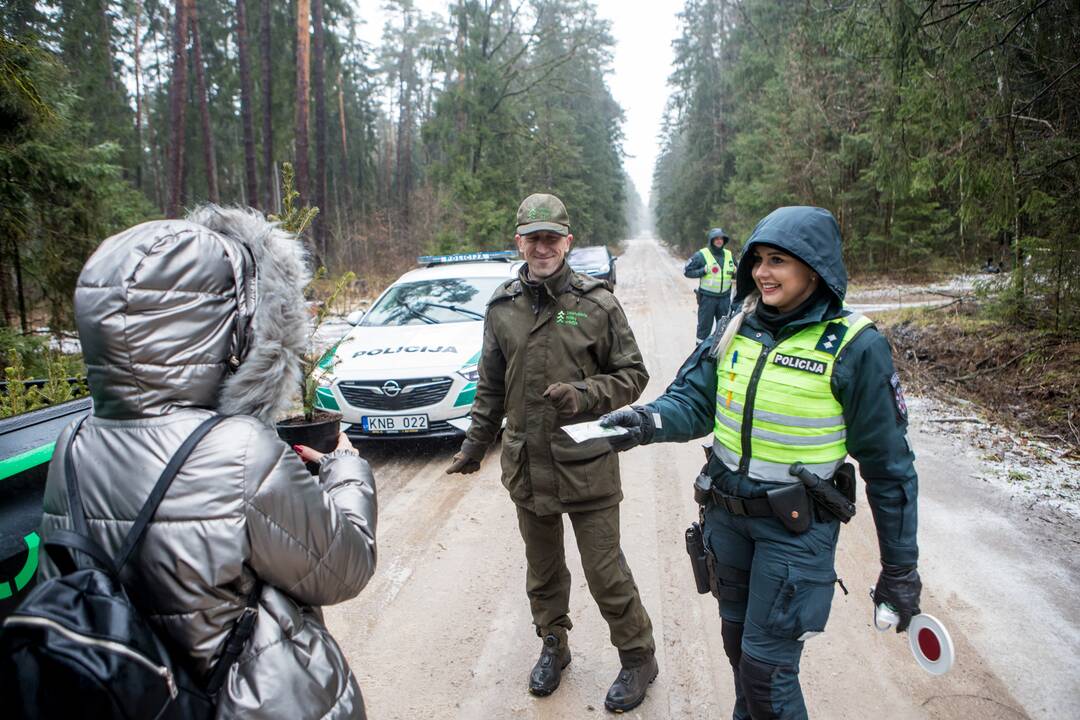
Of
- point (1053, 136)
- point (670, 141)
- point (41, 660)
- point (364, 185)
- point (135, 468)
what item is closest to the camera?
point (41, 660)

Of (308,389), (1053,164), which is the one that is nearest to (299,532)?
(308,389)

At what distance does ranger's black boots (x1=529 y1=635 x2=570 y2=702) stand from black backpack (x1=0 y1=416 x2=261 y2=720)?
6.73 feet

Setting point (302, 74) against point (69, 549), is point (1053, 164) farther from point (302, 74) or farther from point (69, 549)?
point (302, 74)

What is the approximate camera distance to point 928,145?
880cm

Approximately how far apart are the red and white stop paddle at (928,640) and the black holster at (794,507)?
1.35 ft

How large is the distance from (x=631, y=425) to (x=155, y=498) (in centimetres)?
162

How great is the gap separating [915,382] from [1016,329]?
1385mm

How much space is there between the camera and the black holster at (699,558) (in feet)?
8.38

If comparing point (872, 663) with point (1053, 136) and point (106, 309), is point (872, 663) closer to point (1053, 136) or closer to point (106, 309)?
point (106, 309)

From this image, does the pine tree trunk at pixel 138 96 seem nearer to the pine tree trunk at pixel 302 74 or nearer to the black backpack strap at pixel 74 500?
the pine tree trunk at pixel 302 74

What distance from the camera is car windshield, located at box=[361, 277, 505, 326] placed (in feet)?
23.9

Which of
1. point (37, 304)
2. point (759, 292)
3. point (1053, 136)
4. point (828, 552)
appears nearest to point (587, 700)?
point (828, 552)

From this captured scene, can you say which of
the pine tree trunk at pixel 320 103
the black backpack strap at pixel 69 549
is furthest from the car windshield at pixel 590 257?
the black backpack strap at pixel 69 549

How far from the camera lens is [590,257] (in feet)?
66.9
